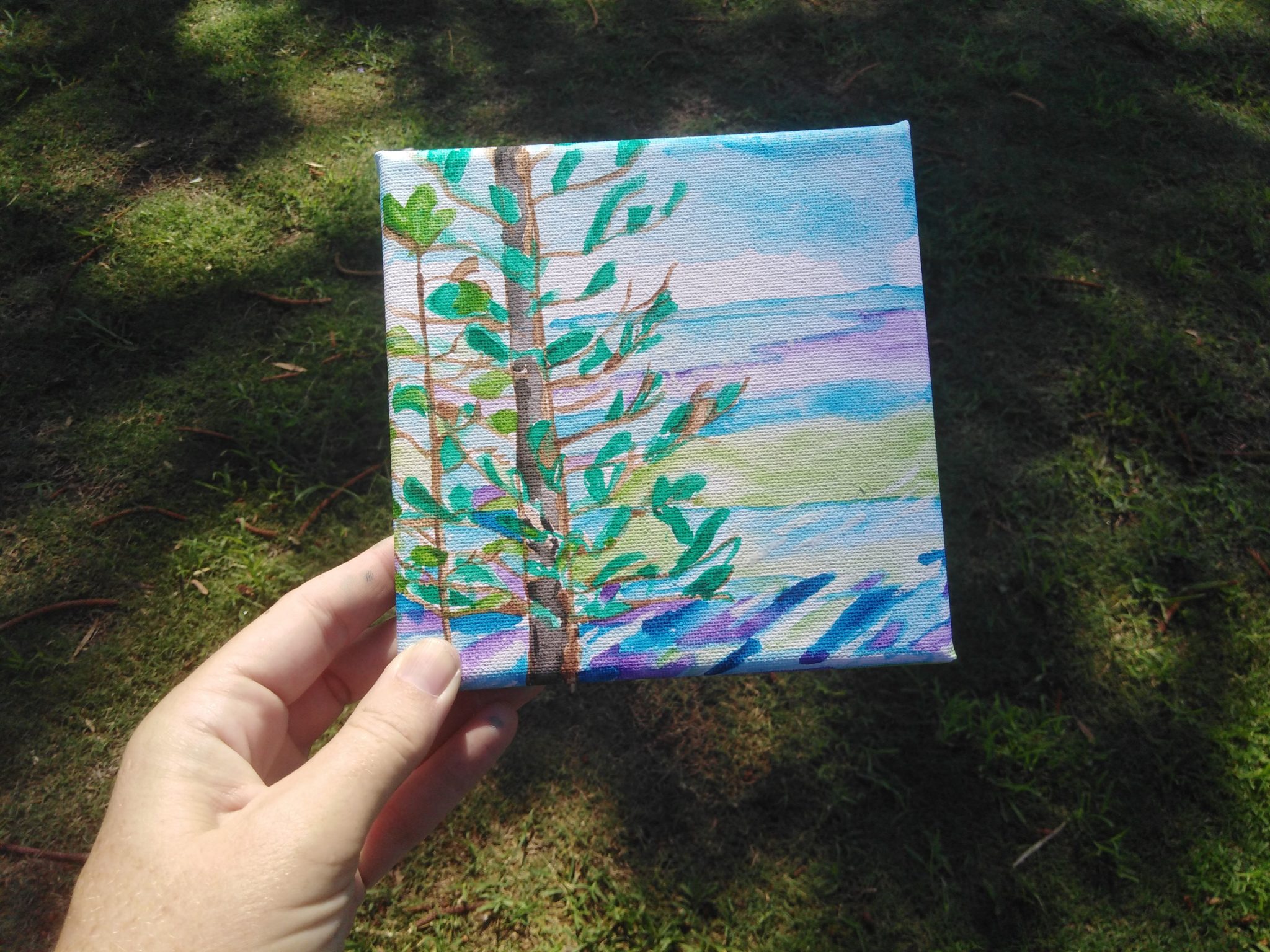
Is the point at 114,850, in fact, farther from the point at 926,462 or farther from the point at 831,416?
the point at 926,462

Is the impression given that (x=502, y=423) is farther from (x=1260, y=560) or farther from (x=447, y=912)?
(x=1260, y=560)

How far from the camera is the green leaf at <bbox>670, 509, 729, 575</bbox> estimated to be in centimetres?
145

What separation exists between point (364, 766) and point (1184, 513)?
237cm

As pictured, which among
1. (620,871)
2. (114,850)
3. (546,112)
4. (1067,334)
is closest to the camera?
(114,850)

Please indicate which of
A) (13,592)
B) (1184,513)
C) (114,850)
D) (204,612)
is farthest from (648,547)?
(13,592)

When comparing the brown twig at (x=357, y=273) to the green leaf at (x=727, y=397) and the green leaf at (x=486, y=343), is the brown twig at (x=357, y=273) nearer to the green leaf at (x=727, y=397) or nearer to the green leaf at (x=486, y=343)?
the green leaf at (x=486, y=343)

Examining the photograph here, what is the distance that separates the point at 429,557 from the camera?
1433mm

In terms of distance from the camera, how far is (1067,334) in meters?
2.55

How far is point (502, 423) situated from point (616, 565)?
0.34 m

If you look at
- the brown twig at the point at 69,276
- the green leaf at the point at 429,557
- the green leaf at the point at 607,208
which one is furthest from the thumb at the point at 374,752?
the brown twig at the point at 69,276

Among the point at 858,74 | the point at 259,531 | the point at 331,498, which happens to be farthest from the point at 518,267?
the point at 858,74

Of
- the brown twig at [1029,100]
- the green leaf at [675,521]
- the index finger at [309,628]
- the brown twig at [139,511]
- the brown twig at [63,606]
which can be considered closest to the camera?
the green leaf at [675,521]

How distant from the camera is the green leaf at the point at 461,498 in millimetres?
1447

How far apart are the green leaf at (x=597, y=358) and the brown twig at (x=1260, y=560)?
208 cm
